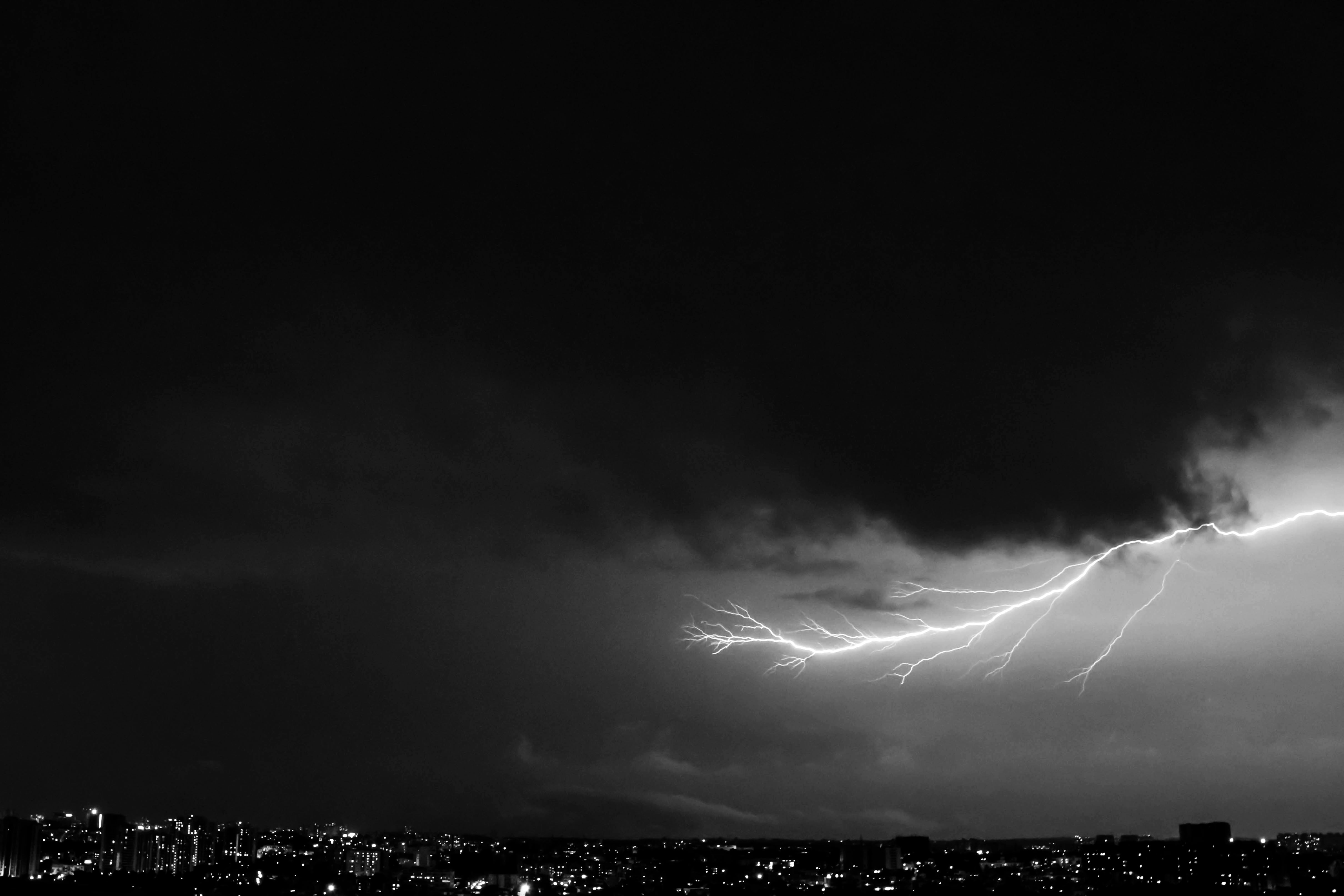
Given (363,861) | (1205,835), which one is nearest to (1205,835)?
(1205,835)

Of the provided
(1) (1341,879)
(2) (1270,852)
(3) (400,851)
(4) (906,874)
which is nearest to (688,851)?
(3) (400,851)

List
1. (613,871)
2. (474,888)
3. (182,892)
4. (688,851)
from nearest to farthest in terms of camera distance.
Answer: (182,892) < (474,888) < (613,871) < (688,851)

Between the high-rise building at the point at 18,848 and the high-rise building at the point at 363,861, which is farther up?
the high-rise building at the point at 18,848

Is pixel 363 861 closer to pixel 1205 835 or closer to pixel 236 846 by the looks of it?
pixel 236 846

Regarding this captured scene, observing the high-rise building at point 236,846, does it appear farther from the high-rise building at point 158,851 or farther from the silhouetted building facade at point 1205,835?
the silhouetted building facade at point 1205,835

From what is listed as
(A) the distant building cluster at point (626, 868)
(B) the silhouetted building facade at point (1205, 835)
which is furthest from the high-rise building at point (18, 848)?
(B) the silhouetted building facade at point (1205, 835)

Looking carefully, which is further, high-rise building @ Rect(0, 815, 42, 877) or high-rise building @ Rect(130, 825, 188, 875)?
high-rise building @ Rect(130, 825, 188, 875)

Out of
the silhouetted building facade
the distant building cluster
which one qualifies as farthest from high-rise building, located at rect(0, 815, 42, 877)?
the silhouetted building facade

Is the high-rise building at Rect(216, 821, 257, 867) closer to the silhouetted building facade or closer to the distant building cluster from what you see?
the distant building cluster

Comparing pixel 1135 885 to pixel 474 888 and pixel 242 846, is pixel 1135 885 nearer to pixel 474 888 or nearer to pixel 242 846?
pixel 474 888
